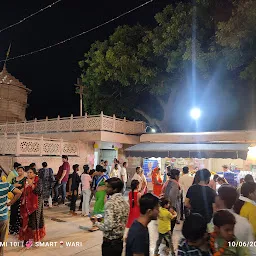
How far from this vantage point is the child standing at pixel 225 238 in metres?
2.69

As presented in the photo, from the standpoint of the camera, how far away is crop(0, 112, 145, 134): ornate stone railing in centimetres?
1553

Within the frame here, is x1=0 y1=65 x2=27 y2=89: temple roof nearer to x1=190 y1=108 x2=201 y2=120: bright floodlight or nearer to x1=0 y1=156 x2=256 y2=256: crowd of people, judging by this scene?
x1=190 y1=108 x2=201 y2=120: bright floodlight

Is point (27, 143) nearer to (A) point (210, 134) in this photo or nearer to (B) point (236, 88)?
(A) point (210, 134)

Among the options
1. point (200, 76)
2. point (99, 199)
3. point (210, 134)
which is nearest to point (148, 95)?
point (200, 76)

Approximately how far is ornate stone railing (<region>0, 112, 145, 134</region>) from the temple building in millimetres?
12662

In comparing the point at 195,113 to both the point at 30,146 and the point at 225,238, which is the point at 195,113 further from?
the point at 225,238

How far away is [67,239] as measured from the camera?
6.76 m

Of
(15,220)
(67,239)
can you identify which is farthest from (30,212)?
(15,220)

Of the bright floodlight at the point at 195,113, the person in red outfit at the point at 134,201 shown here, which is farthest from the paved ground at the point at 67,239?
the bright floodlight at the point at 195,113

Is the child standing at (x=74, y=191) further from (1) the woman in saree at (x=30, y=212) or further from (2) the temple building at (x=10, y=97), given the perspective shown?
(2) the temple building at (x=10, y=97)

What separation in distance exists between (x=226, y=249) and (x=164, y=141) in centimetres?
1320

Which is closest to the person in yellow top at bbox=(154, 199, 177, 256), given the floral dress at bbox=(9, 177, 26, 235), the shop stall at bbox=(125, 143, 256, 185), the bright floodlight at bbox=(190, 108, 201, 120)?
the floral dress at bbox=(9, 177, 26, 235)

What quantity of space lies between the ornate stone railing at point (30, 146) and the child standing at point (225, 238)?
10.9 metres

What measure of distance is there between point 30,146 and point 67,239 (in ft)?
22.8
